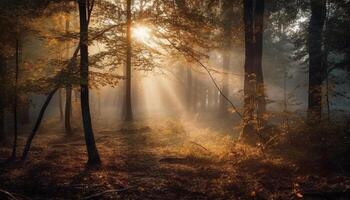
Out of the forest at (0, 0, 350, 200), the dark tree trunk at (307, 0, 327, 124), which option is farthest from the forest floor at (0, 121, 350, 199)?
the dark tree trunk at (307, 0, 327, 124)

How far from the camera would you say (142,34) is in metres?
13.6

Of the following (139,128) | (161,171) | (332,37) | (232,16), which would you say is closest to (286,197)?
(161,171)

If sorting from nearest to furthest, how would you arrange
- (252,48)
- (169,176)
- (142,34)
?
(169,176), (142,34), (252,48)

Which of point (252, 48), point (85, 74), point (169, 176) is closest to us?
point (169, 176)

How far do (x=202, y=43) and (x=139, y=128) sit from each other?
36.6 ft

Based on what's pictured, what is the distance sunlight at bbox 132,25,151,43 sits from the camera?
43.5 feet

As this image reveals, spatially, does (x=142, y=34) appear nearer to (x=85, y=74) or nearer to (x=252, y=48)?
(x=85, y=74)

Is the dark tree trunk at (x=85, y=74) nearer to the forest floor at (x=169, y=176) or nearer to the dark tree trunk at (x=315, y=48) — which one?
the forest floor at (x=169, y=176)

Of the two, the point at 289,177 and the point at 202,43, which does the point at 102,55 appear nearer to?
the point at 202,43

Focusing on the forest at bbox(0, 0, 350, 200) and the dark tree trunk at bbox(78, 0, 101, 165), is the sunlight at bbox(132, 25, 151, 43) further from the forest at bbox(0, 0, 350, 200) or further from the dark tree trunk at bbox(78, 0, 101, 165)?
the dark tree trunk at bbox(78, 0, 101, 165)

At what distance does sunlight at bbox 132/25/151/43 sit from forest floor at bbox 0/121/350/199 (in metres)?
4.46

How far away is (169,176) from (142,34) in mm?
5315

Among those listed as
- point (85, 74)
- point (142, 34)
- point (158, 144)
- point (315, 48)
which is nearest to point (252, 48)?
point (315, 48)

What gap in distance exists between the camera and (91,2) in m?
12.9
